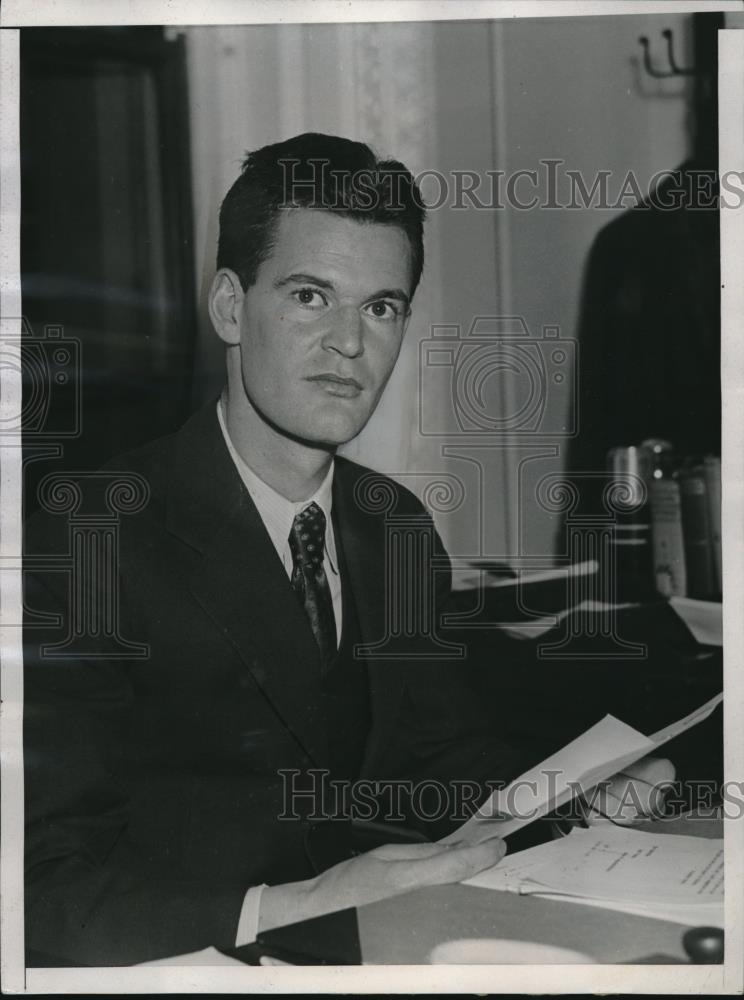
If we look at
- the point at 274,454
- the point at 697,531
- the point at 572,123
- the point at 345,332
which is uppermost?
the point at 572,123

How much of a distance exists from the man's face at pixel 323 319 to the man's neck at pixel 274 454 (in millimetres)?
18

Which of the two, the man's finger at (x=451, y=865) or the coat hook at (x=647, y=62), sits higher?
the coat hook at (x=647, y=62)

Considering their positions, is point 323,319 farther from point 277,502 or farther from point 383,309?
point 277,502

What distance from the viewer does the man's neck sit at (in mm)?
1466

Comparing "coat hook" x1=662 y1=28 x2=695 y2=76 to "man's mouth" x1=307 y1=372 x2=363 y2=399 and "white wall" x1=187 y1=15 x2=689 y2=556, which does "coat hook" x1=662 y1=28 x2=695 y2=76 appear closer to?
"white wall" x1=187 y1=15 x2=689 y2=556

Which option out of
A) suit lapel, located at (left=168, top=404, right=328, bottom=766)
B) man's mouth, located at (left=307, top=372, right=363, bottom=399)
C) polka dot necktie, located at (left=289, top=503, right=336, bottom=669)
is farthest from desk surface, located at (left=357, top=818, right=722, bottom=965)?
man's mouth, located at (left=307, top=372, right=363, bottom=399)

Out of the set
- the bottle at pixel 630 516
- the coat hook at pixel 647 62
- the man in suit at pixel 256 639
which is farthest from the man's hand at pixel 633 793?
the coat hook at pixel 647 62

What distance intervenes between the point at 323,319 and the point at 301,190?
0.18 meters

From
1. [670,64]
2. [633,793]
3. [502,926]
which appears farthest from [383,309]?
[502,926]

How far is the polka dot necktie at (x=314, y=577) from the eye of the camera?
1.47 m

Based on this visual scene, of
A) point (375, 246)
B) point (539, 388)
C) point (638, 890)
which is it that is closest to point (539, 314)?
point (539, 388)

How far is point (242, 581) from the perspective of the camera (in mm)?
1455

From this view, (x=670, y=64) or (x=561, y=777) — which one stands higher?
(x=670, y=64)

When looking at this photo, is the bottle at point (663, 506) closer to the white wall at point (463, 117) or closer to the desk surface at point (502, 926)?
the white wall at point (463, 117)
